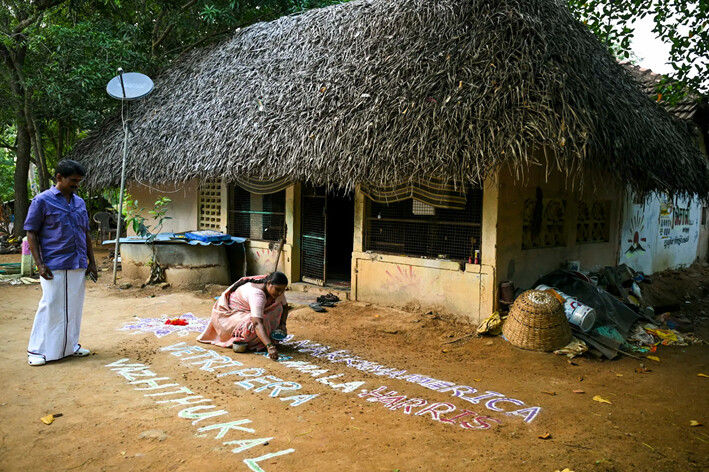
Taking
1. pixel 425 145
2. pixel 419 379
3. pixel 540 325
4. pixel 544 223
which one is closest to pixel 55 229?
pixel 419 379

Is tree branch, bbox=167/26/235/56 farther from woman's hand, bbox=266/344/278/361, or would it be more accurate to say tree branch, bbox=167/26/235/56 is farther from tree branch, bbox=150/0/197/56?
woman's hand, bbox=266/344/278/361

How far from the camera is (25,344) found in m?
5.05

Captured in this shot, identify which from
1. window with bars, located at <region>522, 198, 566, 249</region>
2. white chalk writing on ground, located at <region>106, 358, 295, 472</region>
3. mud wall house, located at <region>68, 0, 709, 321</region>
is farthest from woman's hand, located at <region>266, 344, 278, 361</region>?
window with bars, located at <region>522, 198, 566, 249</region>

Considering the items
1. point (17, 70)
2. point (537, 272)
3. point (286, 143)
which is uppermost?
point (17, 70)

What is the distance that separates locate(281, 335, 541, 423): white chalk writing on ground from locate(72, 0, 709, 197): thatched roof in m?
2.20

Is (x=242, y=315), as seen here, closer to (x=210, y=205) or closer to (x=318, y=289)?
(x=318, y=289)

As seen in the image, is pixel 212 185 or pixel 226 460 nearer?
pixel 226 460

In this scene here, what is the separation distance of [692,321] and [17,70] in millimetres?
13511

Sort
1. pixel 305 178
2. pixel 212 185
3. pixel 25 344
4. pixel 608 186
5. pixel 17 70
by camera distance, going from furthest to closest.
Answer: pixel 17 70 < pixel 212 185 < pixel 608 186 < pixel 305 178 < pixel 25 344

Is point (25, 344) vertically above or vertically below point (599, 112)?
below

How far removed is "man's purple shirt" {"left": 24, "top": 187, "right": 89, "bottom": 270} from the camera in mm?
4305

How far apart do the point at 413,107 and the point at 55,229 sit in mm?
4054

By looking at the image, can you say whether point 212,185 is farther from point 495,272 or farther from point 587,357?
point 587,357

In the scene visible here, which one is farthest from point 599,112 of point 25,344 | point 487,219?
point 25,344
